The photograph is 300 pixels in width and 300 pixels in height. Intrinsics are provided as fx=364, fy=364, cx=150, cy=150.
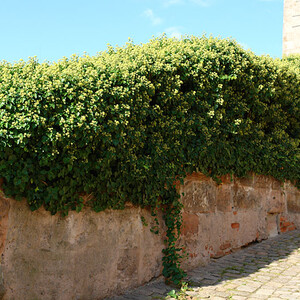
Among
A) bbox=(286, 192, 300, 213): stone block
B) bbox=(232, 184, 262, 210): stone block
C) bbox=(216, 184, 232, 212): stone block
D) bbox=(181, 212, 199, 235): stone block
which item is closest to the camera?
bbox=(181, 212, 199, 235): stone block

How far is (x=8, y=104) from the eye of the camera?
3.29m

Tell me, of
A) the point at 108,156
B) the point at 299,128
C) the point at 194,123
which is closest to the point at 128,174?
the point at 108,156

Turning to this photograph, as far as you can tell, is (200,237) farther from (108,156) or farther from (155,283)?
(108,156)

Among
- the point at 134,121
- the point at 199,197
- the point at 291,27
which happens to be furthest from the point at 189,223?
the point at 291,27

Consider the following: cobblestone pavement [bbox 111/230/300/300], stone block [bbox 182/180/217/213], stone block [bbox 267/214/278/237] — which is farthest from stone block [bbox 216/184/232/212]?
stone block [bbox 267/214/278/237]

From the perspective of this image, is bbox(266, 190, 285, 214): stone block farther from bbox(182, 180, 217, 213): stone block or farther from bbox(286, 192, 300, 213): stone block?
bbox(182, 180, 217, 213): stone block

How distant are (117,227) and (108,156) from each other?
0.87m

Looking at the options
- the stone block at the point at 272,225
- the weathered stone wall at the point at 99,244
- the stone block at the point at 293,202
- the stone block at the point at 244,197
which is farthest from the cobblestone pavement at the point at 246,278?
the stone block at the point at 293,202

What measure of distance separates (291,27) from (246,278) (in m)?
11.1

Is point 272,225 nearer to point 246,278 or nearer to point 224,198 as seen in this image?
point 224,198

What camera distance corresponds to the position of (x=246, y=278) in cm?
469

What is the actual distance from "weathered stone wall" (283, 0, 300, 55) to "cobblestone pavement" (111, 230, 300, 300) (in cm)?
895

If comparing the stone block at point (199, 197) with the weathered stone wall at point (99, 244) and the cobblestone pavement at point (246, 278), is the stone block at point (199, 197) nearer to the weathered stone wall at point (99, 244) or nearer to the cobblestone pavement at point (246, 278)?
the weathered stone wall at point (99, 244)

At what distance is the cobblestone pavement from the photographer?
13.4 feet
